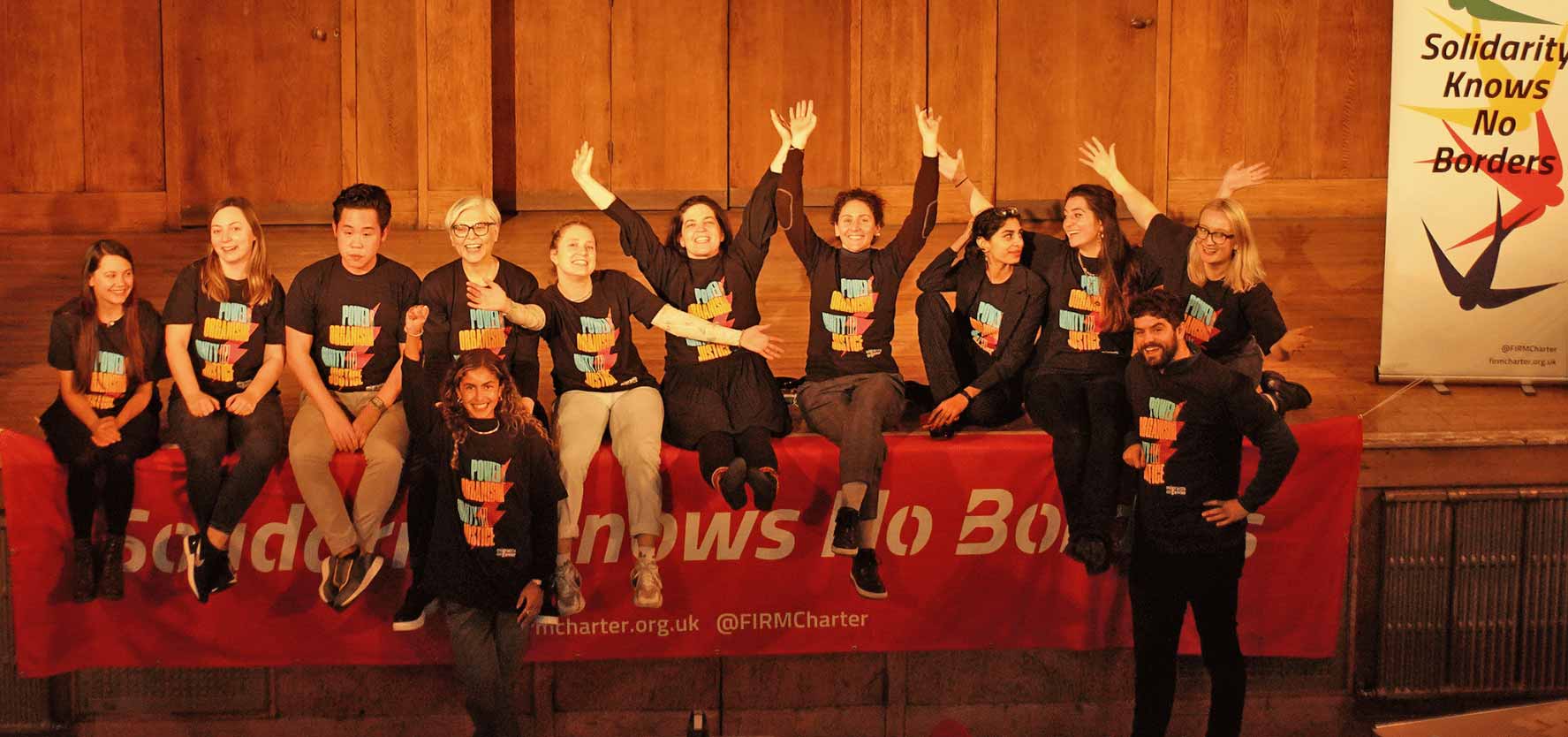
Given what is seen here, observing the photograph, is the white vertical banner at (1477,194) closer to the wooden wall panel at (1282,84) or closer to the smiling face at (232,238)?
the wooden wall panel at (1282,84)

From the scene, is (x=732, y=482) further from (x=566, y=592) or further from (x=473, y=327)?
(x=473, y=327)

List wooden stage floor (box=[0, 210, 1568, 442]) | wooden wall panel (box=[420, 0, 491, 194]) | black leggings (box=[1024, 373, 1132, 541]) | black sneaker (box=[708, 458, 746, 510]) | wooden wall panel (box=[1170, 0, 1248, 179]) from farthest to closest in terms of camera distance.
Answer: wooden wall panel (box=[1170, 0, 1248, 179]), wooden wall panel (box=[420, 0, 491, 194]), wooden stage floor (box=[0, 210, 1568, 442]), black leggings (box=[1024, 373, 1132, 541]), black sneaker (box=[708, 458, 746, 510])

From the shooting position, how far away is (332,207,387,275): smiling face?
17.8 ft

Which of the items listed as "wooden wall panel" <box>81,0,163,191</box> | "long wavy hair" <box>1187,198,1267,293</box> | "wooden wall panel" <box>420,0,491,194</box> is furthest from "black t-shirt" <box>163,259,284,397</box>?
"wooden wall panel" <box>81,0,163,191</box>

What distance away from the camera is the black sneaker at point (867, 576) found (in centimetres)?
531

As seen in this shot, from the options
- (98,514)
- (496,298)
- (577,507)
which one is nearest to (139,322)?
(98,514)

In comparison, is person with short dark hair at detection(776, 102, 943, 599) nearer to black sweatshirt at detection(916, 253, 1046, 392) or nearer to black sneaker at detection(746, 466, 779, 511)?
black sweatshirt at detection(916, 253, 1046, 392)

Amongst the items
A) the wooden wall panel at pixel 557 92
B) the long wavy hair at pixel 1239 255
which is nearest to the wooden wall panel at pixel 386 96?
the wooden wall panel at pixel 557 92

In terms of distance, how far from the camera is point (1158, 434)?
4973 millimetres

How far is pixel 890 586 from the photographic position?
568 cm

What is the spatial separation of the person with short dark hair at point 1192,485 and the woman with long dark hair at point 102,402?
3.46 meters

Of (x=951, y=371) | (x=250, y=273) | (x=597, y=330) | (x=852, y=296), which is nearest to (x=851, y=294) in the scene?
(x=852, y=296)

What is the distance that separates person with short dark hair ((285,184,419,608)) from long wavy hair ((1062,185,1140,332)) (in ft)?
8.26

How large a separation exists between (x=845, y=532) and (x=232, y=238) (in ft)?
7.82
